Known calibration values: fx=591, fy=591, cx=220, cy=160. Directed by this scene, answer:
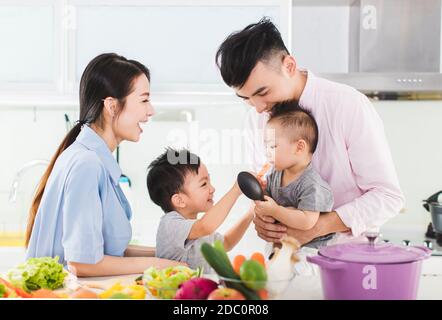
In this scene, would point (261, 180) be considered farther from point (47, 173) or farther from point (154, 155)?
point (47, 173)

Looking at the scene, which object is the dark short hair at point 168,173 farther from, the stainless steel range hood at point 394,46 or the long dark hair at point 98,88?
the stainless steel range hood at point 394,46

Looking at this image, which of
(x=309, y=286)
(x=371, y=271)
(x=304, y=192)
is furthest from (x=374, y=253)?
(x=304, y=192)

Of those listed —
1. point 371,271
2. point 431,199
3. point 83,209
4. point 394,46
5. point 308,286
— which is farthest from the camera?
point 394,46

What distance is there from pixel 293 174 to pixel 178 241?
25 centimetres

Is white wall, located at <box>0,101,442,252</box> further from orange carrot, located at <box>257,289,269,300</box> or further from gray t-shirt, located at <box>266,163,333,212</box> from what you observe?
orange carrot, located at <box>257,289,269,300</box>

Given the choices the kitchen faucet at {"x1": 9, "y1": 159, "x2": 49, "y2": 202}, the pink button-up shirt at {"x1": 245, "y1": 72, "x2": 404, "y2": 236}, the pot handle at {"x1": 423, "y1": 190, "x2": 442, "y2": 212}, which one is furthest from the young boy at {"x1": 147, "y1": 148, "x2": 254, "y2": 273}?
the pot handle at {"x1": 423, "y1": 190, "x2": 442, "y2": 212}

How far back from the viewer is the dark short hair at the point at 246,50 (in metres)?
1.10

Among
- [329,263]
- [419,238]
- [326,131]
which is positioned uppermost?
[326,131]

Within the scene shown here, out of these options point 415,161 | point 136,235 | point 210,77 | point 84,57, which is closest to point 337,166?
point 415,161

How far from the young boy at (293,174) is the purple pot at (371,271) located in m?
0.30

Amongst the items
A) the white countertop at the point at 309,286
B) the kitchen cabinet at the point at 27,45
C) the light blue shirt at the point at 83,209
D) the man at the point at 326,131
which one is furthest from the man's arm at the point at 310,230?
the kitchen cabinet at the point at 27,45

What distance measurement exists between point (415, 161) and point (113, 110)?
60cm

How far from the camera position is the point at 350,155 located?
1.11 metres

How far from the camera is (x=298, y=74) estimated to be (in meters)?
1.14
